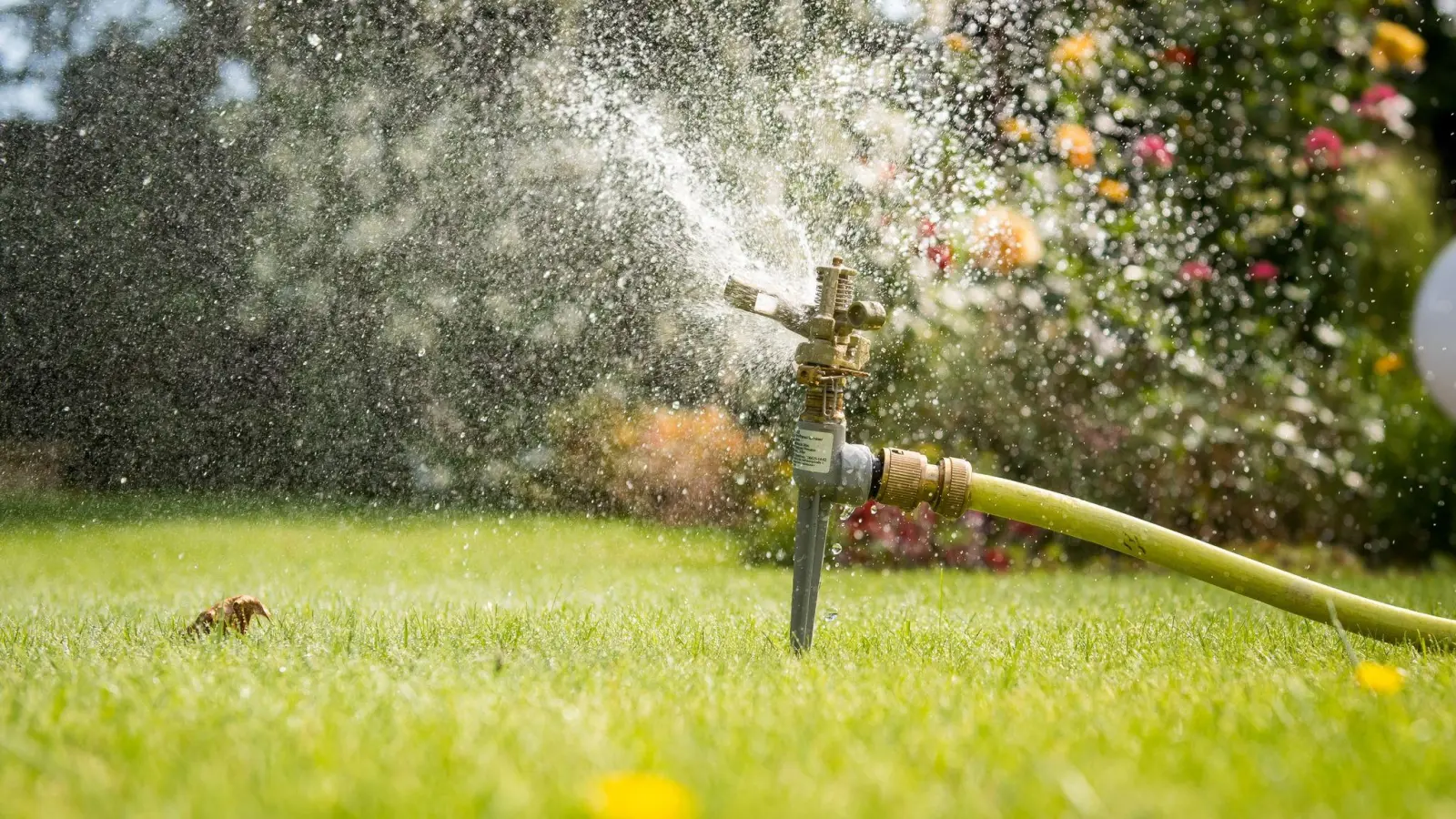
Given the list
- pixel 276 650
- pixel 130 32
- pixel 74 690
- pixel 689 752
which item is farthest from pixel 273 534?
pixel 689 752

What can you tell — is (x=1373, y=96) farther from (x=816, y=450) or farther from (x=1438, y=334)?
(x=816, y=450)

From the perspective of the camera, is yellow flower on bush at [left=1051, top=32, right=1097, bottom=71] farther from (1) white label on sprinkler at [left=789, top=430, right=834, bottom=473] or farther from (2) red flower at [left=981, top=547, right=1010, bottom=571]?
(1) white label on sprinkler at [left=789, top=430, right=834, bottom=473]

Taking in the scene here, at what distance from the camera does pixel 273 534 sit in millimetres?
4395

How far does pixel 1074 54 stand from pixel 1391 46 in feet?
4.65

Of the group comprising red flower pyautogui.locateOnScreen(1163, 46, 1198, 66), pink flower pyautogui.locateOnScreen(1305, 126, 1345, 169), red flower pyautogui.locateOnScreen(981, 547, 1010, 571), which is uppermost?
red flower pyautogui.locateOnScreen(1163, 46, 1198, 66)

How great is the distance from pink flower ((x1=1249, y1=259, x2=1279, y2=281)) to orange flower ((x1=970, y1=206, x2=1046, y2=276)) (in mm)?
900

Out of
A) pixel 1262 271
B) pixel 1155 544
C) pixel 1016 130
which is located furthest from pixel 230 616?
pixel 1262 271

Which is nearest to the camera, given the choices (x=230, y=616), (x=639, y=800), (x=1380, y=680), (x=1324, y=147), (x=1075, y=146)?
(x=639, y=800)

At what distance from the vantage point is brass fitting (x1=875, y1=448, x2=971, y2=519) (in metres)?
1.84

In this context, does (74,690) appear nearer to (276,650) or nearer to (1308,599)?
(276,650)

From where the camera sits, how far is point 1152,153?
13.7 ft

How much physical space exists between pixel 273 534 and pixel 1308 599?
12.3 feet

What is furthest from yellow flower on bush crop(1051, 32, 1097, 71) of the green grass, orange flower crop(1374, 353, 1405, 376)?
the green grass

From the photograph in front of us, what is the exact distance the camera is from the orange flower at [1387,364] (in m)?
4.29
